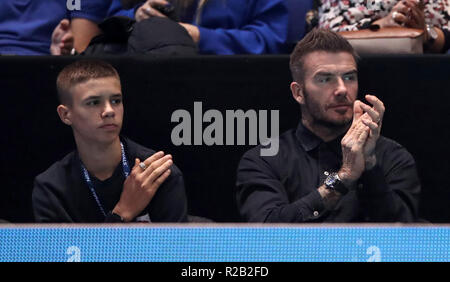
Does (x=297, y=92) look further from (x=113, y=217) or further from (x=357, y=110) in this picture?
(x=113, y=217)

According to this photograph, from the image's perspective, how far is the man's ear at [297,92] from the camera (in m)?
2.42

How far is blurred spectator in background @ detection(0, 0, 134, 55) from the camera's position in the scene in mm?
2865

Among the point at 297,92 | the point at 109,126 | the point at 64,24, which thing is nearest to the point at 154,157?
the point at 109,126

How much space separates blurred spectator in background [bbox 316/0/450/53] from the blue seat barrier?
0.77 metres

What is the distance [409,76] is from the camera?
2393 millimetres

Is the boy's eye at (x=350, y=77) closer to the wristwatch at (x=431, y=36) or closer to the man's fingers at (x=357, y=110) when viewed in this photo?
the man's fingers at (x=357, y=110)

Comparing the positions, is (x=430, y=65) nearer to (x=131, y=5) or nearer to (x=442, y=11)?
(x=442, y=11)

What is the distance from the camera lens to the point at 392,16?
2773 mm

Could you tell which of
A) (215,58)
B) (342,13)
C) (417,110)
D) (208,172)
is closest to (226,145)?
(208,172)

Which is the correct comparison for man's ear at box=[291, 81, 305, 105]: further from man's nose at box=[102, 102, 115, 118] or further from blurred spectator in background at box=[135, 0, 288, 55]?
man's nose at box=[102, 102, 115, 118]

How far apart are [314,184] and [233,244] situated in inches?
12.0
